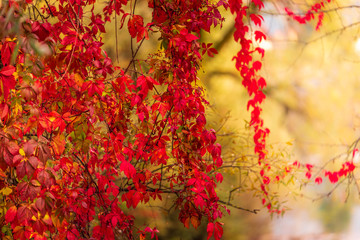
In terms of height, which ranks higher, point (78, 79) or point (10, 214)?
point (78, 79)

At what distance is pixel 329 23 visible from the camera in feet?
14.6

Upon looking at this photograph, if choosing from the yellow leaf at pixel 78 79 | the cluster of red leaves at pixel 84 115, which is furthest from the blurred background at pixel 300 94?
the yellow leaf at pixel 78 79

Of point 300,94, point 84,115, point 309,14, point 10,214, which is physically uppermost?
point 309,14

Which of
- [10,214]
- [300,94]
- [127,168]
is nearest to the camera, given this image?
[10,214]

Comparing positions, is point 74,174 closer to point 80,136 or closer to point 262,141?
point 80,136

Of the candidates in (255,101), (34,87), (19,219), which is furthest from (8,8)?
(255,101)

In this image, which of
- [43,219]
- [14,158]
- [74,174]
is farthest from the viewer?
[74,174]

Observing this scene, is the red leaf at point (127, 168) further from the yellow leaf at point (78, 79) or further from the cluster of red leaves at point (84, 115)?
the yellow leaf at point (78, 79)

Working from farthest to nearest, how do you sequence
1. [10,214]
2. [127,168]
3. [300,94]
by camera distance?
[300,94] < [127,168] < [10,214]

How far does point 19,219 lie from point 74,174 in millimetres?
613

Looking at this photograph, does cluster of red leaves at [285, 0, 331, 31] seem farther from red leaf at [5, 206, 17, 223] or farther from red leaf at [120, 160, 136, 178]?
red leaf at [5, 206, 17, 223]

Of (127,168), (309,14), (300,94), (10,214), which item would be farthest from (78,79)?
(300,94)

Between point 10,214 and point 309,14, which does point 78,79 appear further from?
point 309,14

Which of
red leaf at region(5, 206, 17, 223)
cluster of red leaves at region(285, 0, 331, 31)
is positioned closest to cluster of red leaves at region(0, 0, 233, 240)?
red leaf at region(5, 206, 17, 223)
